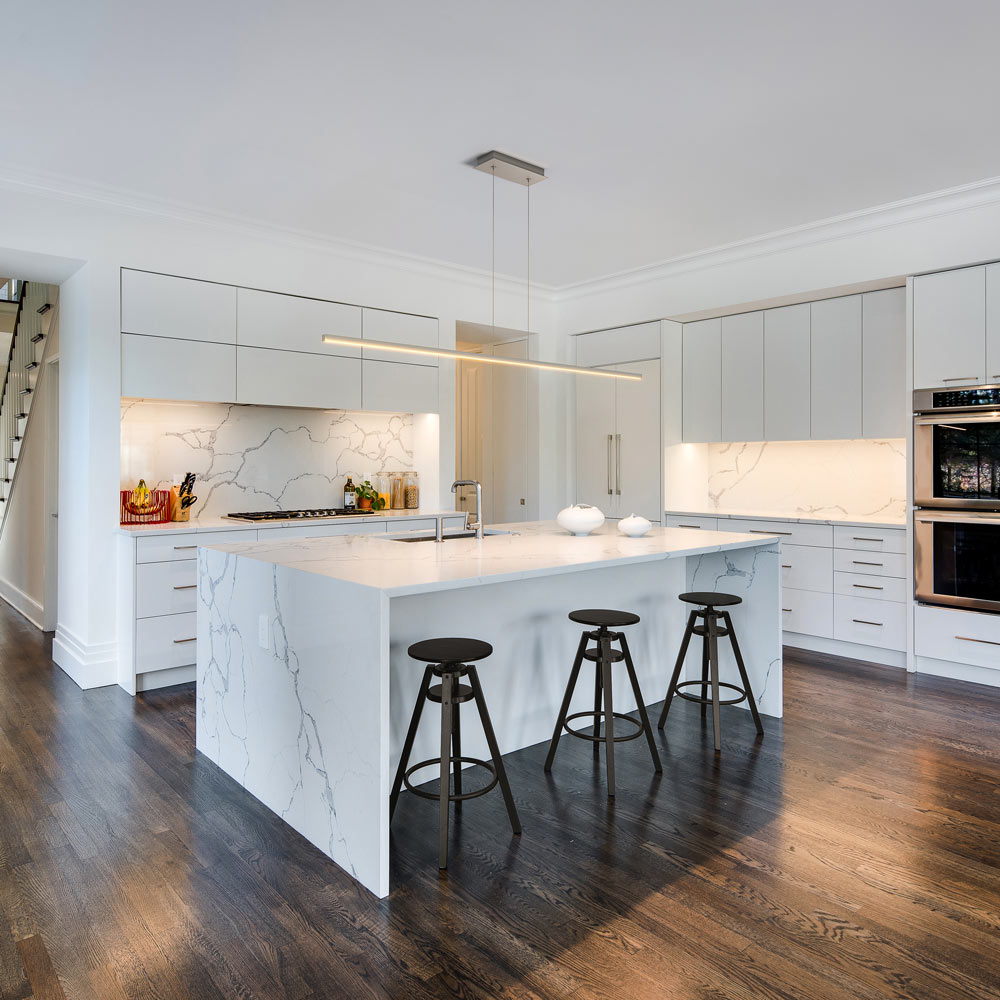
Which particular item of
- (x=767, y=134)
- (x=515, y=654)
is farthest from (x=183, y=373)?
(x=767, y=134)

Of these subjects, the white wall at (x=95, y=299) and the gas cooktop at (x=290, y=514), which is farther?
the gas cooktop at (x=290, y=514)

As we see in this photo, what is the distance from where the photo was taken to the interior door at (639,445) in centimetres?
571

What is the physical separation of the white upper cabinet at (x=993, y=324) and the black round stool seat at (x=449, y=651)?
3.25 m

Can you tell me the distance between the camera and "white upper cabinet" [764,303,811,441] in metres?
5.06

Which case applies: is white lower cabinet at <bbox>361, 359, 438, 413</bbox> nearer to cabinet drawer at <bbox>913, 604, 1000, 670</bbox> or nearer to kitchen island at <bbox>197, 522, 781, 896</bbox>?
kitchen island at <bbox>197, 522, 781, 896</bbox>

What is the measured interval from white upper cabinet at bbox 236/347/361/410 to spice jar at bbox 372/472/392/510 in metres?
0.69

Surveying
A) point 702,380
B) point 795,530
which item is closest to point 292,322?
point 702,380

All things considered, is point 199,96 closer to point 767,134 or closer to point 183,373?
point 183,373

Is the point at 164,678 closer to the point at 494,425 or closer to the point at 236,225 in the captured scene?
the point at 236,225

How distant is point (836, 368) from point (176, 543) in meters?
4.17

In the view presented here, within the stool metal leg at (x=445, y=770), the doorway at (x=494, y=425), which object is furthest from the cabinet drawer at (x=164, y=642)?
the doorway at (x=494, y=425)

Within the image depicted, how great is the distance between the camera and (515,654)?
320 centimetres

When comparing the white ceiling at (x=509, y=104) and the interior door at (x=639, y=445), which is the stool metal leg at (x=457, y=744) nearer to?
the white ceiling at (x=509, y=104)

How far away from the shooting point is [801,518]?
16.0 feet
